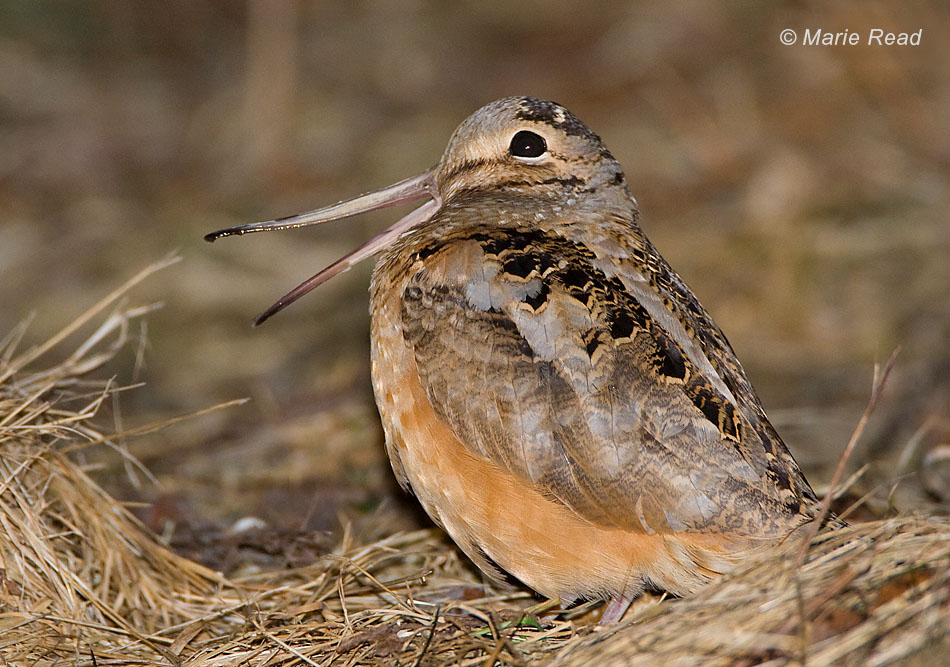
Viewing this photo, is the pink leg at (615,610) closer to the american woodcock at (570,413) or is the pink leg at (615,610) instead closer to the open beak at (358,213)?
the american woodcock at (570,413)

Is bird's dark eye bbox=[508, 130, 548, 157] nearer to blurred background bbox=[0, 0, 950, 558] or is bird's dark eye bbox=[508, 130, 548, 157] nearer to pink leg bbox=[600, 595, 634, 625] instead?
pink leg bbox=[600, 595, 634, 625]

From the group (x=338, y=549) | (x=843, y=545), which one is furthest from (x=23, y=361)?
(x=843, y=545)

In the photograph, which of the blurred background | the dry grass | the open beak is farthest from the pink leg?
the open beak

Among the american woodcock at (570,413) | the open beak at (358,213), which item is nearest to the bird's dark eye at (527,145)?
the american woodcock at (570,413)

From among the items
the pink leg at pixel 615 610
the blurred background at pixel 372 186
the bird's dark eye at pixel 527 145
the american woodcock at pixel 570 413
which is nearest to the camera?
the american woodcock at pixel 570 413

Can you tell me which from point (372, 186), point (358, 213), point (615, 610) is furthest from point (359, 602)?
point (372, 186)

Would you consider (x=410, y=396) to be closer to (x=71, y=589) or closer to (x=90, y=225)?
(x=71, y=589)
